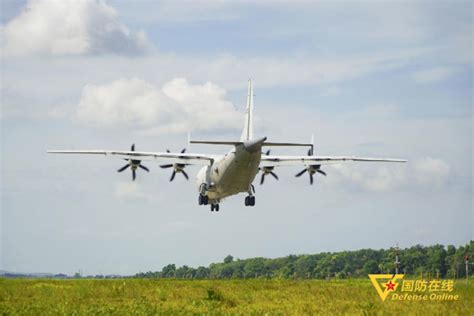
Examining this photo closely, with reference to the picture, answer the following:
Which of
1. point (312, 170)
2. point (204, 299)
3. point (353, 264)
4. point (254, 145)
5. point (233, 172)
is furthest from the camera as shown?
point (353, 264)

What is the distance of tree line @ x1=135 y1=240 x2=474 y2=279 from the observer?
136 meters

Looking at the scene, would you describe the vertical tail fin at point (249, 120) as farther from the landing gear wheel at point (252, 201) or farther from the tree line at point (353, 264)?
the tree line at point (353, 264)

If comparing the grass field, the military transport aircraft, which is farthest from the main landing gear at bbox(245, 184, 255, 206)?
the grass field

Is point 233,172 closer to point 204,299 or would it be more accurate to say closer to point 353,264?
point 204,299

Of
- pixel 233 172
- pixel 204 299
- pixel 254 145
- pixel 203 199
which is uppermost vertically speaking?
pixel 254 145

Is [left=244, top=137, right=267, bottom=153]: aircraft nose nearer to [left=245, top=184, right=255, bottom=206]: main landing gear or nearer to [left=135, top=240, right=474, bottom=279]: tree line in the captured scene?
[left=245, top=184, right=255, bottom=206]: main landing gear

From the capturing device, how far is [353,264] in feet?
531

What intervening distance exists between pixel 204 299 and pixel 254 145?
70.0 ft

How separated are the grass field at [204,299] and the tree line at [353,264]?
75.1 meters

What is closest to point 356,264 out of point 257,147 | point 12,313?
point 257,147

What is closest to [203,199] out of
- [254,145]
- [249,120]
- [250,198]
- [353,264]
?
[250,198]

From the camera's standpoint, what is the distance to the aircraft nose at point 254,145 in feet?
186

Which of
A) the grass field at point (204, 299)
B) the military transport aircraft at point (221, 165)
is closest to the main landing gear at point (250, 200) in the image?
the military transport aircraft at point (221, 165)

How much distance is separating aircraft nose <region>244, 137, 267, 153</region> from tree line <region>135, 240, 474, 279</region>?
64.7 m
